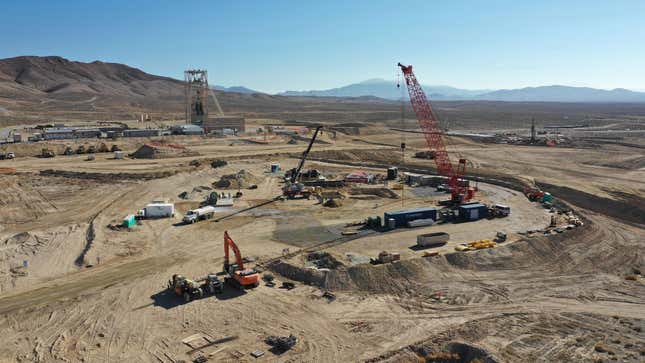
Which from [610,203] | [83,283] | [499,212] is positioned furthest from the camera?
[610,203]

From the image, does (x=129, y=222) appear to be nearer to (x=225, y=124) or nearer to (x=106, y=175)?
(x=106, y=175)

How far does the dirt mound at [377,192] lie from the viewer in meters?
52.9

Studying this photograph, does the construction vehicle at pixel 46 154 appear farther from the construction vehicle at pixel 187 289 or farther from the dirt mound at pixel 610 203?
the dirt mound at pixel 610 203

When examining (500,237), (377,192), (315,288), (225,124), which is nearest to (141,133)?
(225,124)

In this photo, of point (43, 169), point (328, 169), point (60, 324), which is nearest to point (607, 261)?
point (60, 324)

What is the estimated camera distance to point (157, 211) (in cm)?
4334

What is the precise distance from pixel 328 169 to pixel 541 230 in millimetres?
34874

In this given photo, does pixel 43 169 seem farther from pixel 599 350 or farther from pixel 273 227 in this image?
pixel 599 350

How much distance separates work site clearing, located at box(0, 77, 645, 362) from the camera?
75.3 feet

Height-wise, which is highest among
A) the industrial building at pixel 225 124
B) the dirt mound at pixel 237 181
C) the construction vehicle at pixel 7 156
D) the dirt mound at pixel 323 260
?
the industrial building at pixel 225 124

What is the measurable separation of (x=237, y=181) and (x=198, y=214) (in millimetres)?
14794

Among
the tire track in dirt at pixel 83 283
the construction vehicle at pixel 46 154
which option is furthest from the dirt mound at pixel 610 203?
the construction vehicle at pixel 46 154

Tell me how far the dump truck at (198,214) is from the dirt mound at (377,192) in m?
16.4

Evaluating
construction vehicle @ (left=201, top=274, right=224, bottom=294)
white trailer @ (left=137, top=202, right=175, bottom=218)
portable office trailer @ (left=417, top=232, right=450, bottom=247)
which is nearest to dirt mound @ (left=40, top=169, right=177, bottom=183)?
white trailer @ (left=137, top=202, right=175, bottom=218)
